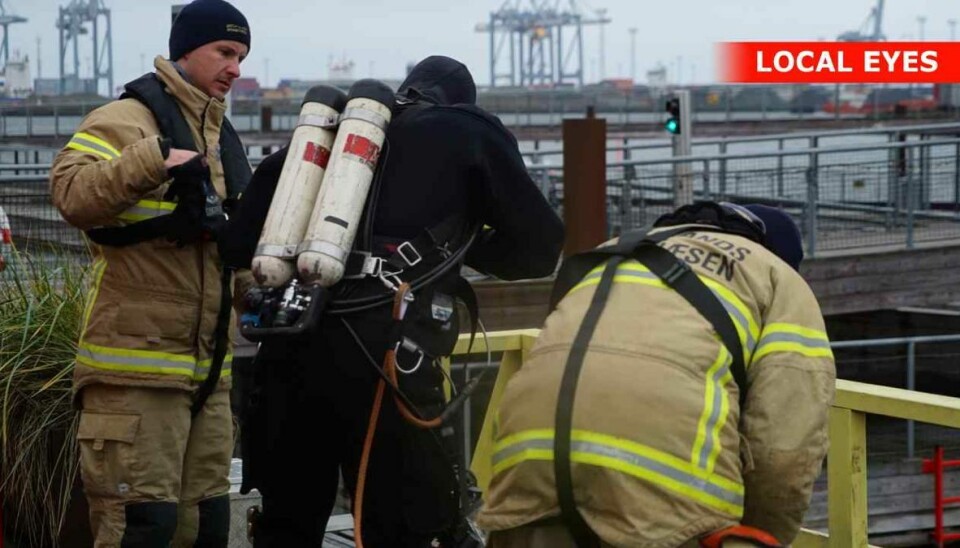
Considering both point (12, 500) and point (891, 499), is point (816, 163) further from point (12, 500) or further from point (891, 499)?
point (12, 500)

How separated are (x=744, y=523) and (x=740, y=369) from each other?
36 cm

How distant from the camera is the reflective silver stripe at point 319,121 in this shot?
12.7ft

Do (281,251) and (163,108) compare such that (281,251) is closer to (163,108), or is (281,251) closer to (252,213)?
(252,213)

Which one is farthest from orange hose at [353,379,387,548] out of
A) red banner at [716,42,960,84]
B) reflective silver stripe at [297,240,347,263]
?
red banner at [716,42,960,84]

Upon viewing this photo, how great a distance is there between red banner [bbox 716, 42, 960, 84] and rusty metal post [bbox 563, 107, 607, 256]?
1696 centimetres

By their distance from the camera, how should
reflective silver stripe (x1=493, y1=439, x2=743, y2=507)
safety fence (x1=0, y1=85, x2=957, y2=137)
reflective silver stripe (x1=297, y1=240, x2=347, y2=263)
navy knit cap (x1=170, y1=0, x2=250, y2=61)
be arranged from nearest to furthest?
reflective silver stripe (x1=493, y1=439, x2=743, y2=507), reflective silver stripe (x1=297, y1=240, x2=347, y2=263), navy knit cap (x1=170, y1=0, x2=250, y2=61), safety fence (x1=0, y1=85, x2=957, y2=137)

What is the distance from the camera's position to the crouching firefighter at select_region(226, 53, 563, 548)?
3.81 metres

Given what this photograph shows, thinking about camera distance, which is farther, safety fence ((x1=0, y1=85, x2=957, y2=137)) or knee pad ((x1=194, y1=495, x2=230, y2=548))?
safety fence ((x1=0, y1=85, x2=957, y2=137))

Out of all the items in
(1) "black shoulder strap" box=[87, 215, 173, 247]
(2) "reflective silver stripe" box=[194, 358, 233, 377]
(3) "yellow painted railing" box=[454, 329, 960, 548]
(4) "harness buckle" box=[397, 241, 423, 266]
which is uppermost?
(1) "black shoulder strap" box=[87, 215, 173, 247]

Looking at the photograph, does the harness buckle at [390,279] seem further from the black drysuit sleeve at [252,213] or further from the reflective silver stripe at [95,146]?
the reflective silver stripe at [95,146]

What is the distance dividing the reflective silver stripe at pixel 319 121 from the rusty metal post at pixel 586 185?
5376mm

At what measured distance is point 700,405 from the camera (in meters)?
3.05

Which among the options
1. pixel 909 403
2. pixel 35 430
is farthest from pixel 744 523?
pixel 35 430

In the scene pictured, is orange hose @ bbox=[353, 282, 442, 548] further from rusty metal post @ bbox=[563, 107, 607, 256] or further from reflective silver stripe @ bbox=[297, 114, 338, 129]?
rusty metal post @ bbox=[563, 107, 607, 256]
